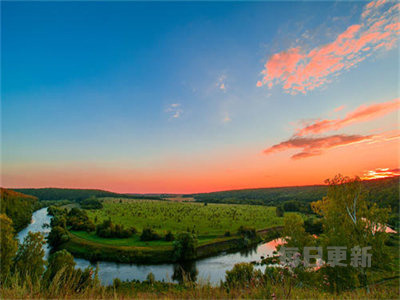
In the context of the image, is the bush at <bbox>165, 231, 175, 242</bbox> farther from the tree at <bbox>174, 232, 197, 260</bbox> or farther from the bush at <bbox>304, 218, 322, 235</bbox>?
the bush at <bbox>304, 218, 322, 235</bbox>

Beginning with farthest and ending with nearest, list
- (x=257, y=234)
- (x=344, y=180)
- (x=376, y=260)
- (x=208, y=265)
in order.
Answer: (x=257, y=234)
(x=208, y=265)
(x=344, y=180)
(x=376, y=260)

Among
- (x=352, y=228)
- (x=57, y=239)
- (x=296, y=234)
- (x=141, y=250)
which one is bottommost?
(x=57, y=239)

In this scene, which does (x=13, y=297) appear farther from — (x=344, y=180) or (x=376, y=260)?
(x=344, y=180)

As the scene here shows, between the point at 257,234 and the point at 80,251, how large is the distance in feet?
167

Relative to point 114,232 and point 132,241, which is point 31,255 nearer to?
point 132,241

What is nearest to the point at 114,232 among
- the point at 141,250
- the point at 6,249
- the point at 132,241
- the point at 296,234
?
the point at 132,241

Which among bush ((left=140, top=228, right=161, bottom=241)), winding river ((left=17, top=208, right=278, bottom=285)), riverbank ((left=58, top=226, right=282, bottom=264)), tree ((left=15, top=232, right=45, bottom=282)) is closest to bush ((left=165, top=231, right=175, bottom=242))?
bush ((left=140, top=228, right=161, bottom=241))

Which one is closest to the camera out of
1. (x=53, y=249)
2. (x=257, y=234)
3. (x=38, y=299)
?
(x=38, y=299)

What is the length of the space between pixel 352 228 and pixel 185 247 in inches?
1488

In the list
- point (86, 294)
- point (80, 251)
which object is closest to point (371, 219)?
point (86, 294)

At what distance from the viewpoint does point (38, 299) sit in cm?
461

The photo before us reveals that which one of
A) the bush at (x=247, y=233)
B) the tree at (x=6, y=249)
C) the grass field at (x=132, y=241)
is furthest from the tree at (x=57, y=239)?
the bush at (x=247, y=233)

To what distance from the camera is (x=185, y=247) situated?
4759cm

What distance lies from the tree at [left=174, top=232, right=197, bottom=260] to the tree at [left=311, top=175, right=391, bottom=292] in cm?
3422
